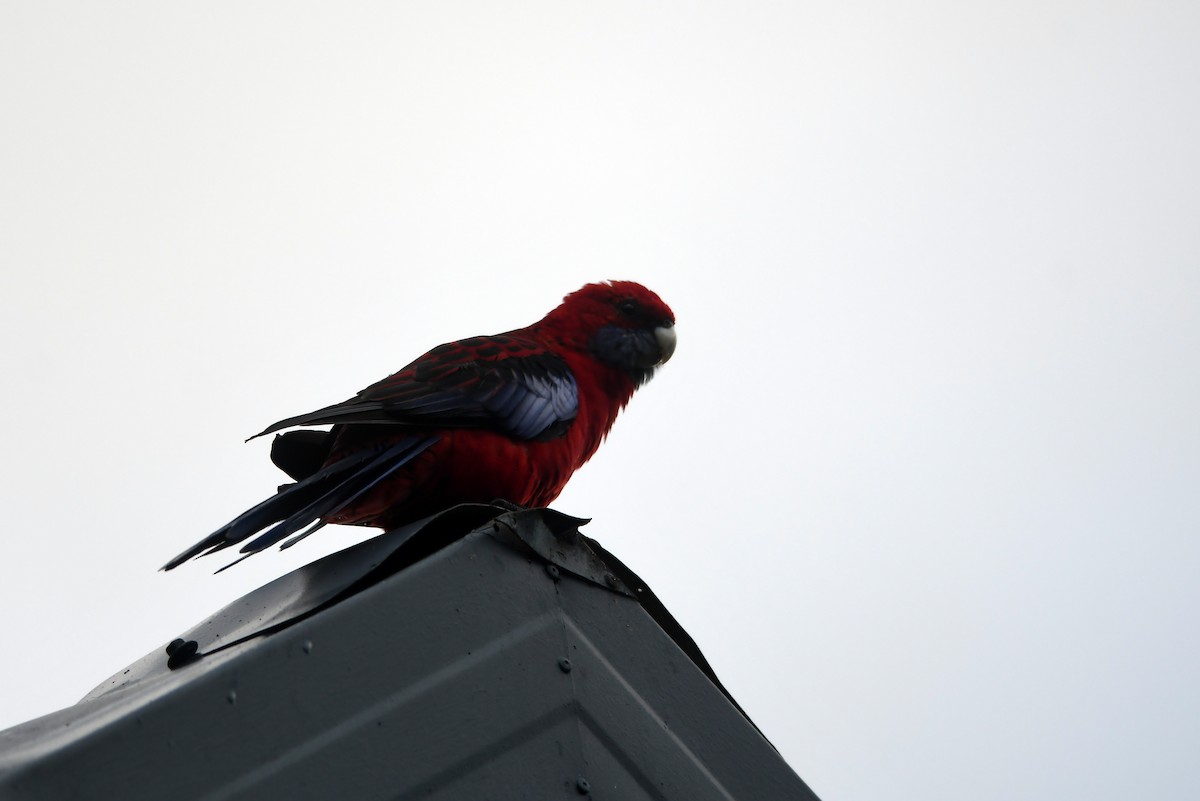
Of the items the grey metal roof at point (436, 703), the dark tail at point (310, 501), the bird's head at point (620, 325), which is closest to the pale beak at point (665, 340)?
the bird's head at point (620, 325)

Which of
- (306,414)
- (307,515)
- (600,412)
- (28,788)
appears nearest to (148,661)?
(307,515)

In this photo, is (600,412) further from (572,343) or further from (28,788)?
(28,788)

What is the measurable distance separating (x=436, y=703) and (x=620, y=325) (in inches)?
97.9

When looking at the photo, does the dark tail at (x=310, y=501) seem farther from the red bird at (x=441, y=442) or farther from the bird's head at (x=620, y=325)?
the bird's head at (x=620, y=325)

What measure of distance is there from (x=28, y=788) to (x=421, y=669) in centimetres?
57

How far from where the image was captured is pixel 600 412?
3.79 m

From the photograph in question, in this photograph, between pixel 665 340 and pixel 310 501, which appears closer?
pixel 310 501

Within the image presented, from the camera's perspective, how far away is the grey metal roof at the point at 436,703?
151 centimetres

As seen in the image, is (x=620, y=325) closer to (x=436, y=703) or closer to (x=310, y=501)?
(x=310, y=501)

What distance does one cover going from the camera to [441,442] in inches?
122

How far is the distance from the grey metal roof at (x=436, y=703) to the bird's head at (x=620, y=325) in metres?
1.88

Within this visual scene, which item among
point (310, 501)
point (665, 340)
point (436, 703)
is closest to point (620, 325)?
point (665, 340)

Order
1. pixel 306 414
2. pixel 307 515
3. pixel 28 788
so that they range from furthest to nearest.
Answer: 1. pixel 306 414
2. pixel 307 515
3. pixel 28 788

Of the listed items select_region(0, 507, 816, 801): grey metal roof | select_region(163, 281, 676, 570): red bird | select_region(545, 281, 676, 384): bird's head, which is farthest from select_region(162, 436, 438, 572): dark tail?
select_region(545, 281, 676, 384): bird's head
